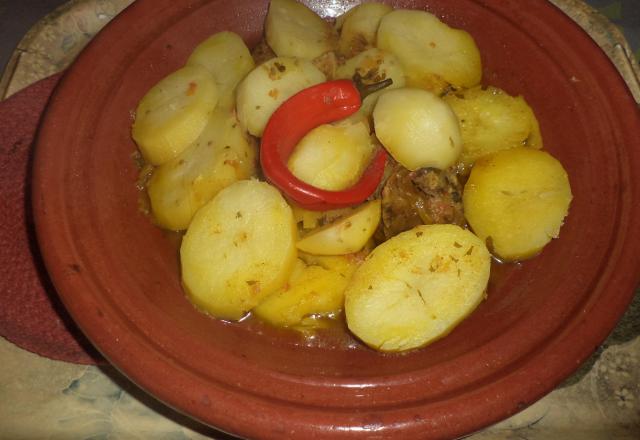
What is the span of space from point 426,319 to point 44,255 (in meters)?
0.65

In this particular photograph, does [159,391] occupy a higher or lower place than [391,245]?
lower

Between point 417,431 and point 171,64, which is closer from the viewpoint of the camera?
point 417,431

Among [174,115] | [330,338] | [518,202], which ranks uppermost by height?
[518,202]

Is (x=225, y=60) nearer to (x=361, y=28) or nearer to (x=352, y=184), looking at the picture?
(x=361, y=28)

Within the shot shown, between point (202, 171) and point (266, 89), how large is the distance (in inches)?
7.8

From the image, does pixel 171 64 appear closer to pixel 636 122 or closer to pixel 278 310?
pixel 278 310

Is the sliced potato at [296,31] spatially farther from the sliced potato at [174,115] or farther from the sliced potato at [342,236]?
the sliced potato at [342,236]

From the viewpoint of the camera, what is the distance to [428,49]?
131 cm

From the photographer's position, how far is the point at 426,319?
1045 millimetres

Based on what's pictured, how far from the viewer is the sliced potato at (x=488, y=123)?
125cm

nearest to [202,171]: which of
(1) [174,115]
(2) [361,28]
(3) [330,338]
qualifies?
(1) [174,115]

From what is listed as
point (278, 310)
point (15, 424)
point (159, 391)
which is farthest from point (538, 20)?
point (15, 424)

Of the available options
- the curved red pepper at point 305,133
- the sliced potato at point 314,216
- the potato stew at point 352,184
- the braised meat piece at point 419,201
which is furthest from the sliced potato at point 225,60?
the braised meat piece at point 419,201

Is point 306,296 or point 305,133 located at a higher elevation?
point 305,133
